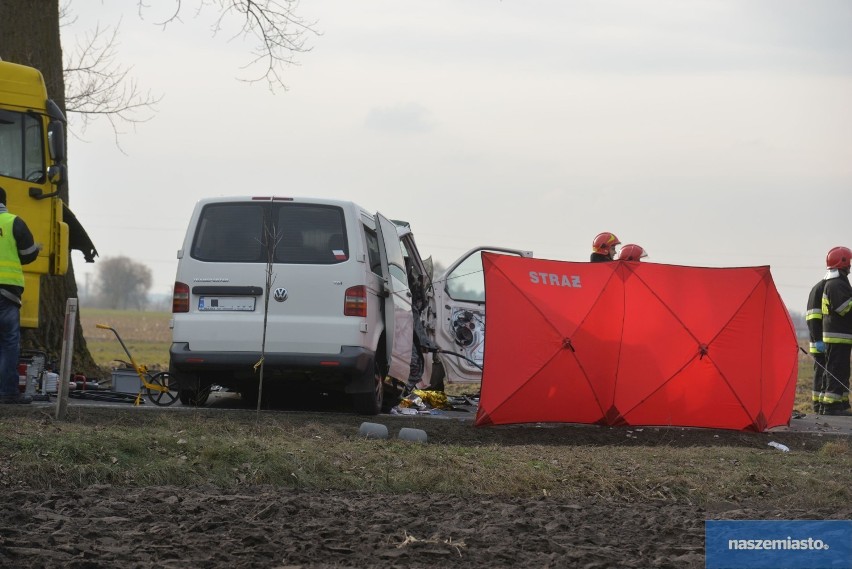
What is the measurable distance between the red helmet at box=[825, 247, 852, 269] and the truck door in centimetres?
638

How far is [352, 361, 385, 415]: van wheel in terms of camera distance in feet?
40.8

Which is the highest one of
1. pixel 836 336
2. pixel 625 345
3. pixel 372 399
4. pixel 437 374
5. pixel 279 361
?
pixel 836 336

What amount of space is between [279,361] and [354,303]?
889 millimetres

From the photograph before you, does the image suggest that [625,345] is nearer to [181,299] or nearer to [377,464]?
[181,299]

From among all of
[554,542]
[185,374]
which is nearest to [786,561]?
[554,542]

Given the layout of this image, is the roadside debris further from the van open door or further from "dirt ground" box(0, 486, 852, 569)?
"dirt ground" box(0, 486, 852, 569)

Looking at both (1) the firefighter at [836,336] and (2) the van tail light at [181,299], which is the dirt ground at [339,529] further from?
(1) the firefighter at [836,336]

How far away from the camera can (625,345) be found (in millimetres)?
12391

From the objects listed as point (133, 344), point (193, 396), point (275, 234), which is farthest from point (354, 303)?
point (133, 344)

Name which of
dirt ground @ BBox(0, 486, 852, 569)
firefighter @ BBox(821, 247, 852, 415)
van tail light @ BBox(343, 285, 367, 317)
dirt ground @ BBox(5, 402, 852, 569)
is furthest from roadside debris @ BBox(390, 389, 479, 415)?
dirt ground @ BBox(0, 486, 852, 569)

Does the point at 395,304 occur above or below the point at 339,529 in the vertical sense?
above

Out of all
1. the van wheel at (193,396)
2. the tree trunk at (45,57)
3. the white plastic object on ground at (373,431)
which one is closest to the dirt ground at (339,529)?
the white plastic object on ground at (373,431)

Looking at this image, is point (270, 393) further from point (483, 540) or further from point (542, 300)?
point (483, 540)

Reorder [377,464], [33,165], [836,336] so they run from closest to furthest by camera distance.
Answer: [377,464], [33,165], [836,336]
